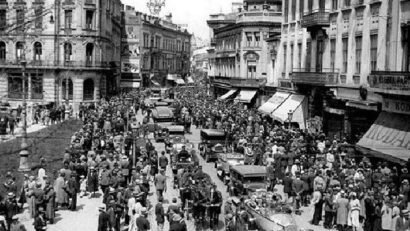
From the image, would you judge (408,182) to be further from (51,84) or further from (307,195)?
(51,84)

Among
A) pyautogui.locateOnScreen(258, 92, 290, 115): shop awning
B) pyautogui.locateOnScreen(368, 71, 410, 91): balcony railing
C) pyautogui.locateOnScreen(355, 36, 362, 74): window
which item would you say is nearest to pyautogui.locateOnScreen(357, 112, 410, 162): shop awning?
pyautogui.locateOnScreen(368, 71, 410, 91): balcony railing

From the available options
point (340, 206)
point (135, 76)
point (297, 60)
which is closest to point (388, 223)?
point (340, 206)

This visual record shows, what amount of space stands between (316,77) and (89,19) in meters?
38.5

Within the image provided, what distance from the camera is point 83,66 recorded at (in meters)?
69.2

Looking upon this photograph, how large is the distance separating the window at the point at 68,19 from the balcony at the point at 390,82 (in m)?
47.8

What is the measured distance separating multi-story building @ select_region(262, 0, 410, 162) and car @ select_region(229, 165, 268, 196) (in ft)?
20.8

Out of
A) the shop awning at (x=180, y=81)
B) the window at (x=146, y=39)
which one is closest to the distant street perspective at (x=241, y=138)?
the window at (x=146, y=39)

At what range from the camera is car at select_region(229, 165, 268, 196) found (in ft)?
73.9

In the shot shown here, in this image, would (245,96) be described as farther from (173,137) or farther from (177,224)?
(177,224)

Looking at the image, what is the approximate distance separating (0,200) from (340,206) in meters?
11.1

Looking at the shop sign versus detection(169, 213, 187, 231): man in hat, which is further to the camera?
the shop sign

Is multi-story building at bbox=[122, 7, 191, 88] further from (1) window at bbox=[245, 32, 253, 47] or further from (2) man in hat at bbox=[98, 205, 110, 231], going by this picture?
(2) man in hat at bbox=[98, 205, 110, 231]

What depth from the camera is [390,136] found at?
89.2 ft

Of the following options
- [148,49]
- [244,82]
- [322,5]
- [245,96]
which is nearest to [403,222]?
[322,5]
